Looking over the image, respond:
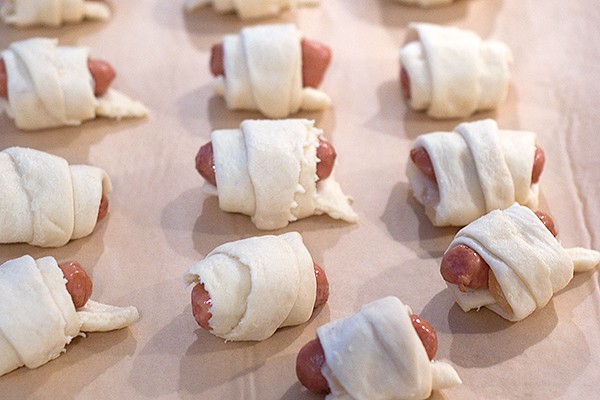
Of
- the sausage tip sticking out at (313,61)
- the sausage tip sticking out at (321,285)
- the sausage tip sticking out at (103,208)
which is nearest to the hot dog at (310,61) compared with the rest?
the sausage tip sticking out at (313,61)

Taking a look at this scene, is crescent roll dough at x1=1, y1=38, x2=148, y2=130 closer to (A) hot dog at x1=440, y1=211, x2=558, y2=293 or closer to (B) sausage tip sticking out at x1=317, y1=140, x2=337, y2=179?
(B) sausage tip sticking out at x1=317, y1=140, x2=337, y2=179

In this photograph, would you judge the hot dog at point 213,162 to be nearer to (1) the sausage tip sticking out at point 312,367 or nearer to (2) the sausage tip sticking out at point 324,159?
(2) the sausage tip sticking out at point 324,159

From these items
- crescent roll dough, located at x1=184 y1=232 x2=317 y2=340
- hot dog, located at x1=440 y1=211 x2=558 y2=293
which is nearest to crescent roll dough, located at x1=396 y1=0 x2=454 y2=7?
hot dog, located at x1=440 y1=211 x2=558 y2=293

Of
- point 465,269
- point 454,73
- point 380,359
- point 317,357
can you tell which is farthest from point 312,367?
point 454,73

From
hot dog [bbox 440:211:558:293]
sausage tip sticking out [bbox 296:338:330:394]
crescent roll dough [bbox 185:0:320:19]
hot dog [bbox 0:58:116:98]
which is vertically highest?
crescent roll dough [bbox 185:0:320:19]

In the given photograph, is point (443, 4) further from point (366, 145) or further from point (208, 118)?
point (208, 118)

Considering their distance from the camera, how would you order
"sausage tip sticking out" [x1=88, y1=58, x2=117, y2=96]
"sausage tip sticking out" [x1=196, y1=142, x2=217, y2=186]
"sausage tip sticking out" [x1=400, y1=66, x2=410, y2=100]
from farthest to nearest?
"sausage tip sticking out" [x1=400, y1=66, x2=410, y2=100], "sausage tip sticking out" [x1=88, y1=58, x2=117, y2=96], "sausage tip sticking out" [x1=196, y1=142, x2=217, y2=186]
